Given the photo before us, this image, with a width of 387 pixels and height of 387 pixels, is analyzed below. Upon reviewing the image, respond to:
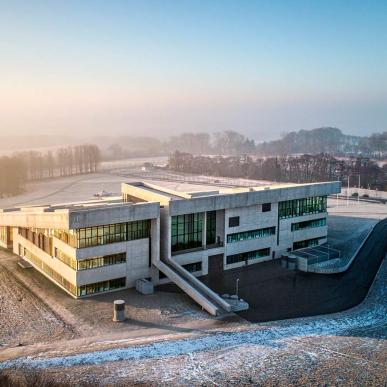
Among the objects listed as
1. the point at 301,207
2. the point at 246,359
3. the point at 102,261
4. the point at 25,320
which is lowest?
the point at 246,359

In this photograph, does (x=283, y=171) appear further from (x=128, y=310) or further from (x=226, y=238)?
(x=128, y=310)

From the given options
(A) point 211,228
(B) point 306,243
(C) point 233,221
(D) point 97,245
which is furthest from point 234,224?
(D) point 97,245

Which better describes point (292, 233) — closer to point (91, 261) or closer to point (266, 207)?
point (266, 207)

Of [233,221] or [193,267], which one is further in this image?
[233,221]

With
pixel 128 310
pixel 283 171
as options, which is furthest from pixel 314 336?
pixel 283 171

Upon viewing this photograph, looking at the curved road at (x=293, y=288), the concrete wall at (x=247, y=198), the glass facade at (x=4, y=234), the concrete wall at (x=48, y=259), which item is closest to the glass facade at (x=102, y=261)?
the concrete wall at (x=48, y=259)

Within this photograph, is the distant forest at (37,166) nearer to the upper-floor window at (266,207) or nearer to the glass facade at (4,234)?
the glass facade at (4,234)

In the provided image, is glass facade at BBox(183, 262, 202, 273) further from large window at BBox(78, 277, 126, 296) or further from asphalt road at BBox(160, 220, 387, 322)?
large window at BBox(78, 277, 126, 296)

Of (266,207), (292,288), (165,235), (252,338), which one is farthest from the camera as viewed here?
(266,207)

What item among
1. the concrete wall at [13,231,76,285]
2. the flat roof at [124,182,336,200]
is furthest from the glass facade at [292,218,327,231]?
the concrete wall at [13,231,76,285]
